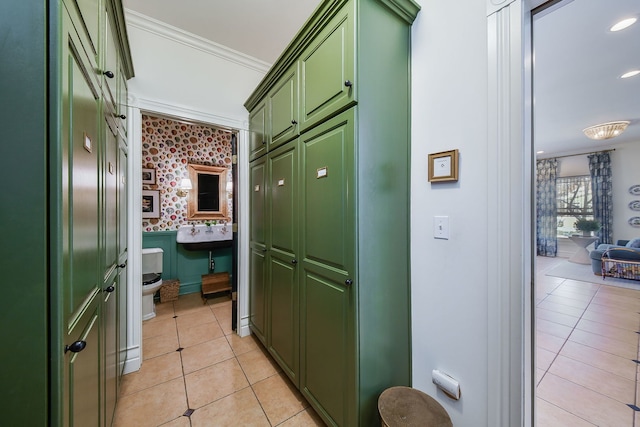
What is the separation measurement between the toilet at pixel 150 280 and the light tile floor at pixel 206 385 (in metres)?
0.23

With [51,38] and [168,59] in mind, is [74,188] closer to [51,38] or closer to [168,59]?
[51,38]

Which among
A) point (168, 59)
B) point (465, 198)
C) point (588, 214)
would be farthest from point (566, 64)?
point (588, 214)

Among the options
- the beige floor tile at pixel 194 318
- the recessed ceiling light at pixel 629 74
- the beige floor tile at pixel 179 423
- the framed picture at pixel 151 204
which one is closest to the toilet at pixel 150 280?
the beige floor tile at pixel 194 318

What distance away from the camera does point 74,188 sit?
0.72 metres

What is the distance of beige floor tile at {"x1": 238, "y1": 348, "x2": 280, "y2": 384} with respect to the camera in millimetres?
1918

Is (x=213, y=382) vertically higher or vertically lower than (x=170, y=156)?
lower

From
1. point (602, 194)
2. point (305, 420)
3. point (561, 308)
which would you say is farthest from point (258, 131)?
point (602, 194)

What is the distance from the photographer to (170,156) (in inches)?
144

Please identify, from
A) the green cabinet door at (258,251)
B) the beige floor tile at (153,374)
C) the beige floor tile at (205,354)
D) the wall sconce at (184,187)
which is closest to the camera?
the beige floor tile at (153,374)

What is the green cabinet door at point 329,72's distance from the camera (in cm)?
116

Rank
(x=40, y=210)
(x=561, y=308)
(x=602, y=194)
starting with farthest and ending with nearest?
(x=602, y=194), (x=561, y=308), (x=40, y=210)

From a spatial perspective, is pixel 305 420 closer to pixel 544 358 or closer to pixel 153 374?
pixel 153 374

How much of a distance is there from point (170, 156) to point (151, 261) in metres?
1.65

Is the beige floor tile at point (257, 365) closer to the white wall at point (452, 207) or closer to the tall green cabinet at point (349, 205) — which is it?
the tall green cabinet at point (349, 205)
